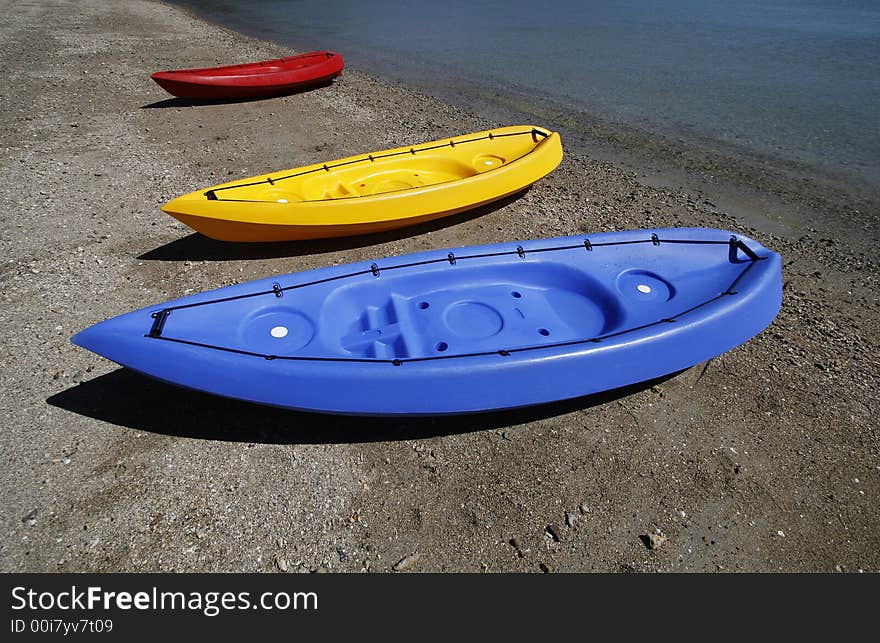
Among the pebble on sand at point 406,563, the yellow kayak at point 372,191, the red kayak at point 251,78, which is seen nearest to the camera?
A: the pebble on sand at point 406,563

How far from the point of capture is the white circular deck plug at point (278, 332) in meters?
3.77

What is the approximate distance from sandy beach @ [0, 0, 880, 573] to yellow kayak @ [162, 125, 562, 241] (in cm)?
41

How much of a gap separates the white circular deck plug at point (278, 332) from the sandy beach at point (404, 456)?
0.56 meters

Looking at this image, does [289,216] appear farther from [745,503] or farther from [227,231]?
[745,503]

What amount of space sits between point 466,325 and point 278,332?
1338 millimetres

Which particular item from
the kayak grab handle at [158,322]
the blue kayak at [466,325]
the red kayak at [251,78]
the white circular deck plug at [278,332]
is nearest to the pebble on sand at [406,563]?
the blue kayak at [466,325]

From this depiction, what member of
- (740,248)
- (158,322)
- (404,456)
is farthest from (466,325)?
(740,248)

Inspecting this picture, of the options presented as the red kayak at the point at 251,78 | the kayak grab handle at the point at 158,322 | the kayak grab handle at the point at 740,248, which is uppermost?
the red kayak at the point at 251,78

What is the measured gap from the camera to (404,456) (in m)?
3.64

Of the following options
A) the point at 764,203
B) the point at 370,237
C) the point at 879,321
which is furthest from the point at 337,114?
the point at 879,321

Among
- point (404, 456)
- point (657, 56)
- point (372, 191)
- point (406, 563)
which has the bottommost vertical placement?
point (406, 563)

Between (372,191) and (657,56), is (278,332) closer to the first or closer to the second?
(372,191)

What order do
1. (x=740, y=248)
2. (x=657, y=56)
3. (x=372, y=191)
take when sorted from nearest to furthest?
(x=740, y=248), (x=372, y=191), (x=657, y=56)

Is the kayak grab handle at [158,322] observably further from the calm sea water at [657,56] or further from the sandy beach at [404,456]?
the calm sea water at [657,56]
